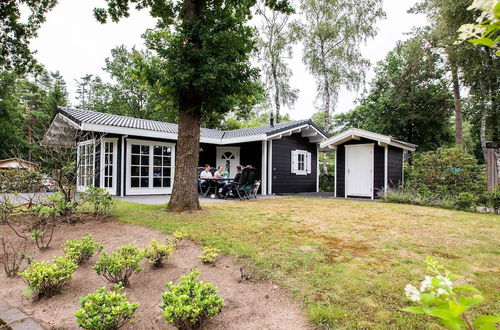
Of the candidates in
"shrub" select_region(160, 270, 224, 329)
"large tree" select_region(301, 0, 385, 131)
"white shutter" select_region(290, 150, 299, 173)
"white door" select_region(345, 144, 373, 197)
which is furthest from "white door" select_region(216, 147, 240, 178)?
"shrub" select_region(160, 270, 224, 329)

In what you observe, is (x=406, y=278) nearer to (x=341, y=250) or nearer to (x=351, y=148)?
(x=341, y=250)

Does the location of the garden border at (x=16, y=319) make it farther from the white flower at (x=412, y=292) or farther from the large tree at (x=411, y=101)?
the large tree at (x=411, y=101)

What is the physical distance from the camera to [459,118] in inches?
550

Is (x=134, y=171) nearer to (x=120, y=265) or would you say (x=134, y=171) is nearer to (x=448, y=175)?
(x=120, y=265)

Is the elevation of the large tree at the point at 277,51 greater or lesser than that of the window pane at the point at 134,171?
greater

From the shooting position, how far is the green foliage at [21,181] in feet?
15.2

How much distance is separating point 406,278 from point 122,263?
2.63 metres

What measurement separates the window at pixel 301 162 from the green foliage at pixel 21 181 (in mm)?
9814

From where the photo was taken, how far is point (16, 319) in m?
2.11

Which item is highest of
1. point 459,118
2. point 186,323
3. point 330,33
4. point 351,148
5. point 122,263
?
point 330,33

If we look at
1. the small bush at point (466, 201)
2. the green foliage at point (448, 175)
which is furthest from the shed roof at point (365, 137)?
the small bush at point (466, 201)

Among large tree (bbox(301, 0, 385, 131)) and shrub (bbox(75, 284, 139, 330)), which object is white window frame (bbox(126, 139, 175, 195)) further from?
large tree (bbox(301, 0, 385, 131))

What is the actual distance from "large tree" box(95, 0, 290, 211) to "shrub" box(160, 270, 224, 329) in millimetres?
3914

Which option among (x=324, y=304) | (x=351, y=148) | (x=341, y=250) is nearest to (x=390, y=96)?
(x=351, y=148)
